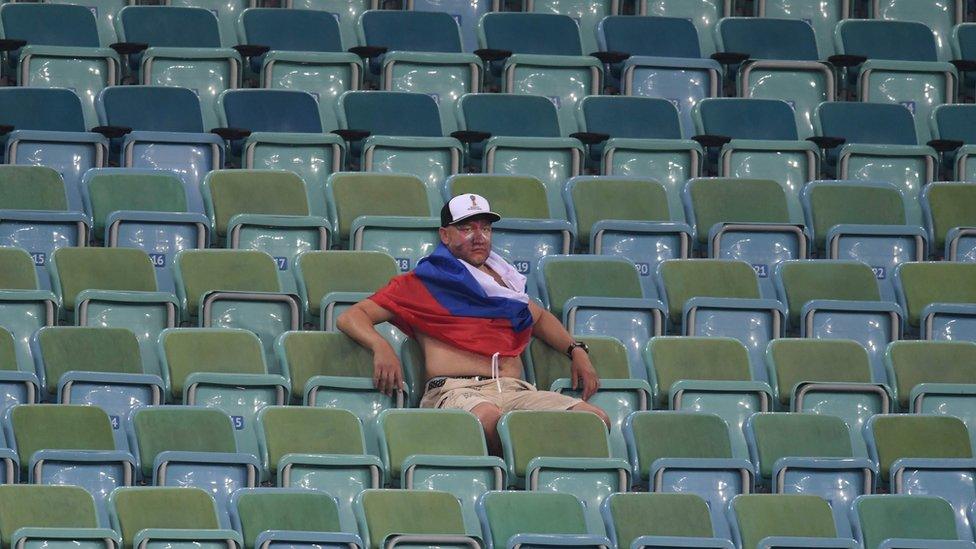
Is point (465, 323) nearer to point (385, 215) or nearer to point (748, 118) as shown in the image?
point (385, 215)

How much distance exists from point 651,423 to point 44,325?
5.08 feet

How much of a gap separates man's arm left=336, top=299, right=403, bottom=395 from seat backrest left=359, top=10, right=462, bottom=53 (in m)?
1.94

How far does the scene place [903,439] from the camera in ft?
17.6

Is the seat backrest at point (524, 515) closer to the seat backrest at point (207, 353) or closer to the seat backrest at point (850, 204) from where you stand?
the seat backrest at point (207, 353)

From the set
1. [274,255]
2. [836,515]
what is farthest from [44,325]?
[836,515]

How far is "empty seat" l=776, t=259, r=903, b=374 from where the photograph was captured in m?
5.96

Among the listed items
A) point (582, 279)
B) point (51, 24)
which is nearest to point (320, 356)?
point (582, 279)

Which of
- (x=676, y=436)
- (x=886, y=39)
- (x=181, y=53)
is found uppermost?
(x=181, y=53)

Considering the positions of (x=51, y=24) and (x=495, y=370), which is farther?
(x=51, y=24)

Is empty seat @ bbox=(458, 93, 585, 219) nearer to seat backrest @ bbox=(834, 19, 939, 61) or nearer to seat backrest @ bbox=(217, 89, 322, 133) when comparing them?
seat backrest @ bbox=(217, 89, 322, 133)

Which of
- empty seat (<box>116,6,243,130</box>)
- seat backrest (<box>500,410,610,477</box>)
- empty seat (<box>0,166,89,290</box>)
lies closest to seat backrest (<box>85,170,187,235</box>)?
empty seat (<box>0,166,89,290</box>)

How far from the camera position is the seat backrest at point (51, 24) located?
7.03 meters

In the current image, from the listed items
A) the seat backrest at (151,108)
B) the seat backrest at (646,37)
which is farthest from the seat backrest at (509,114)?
the seat backrest at (151,108)

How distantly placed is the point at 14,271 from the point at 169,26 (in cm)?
171
